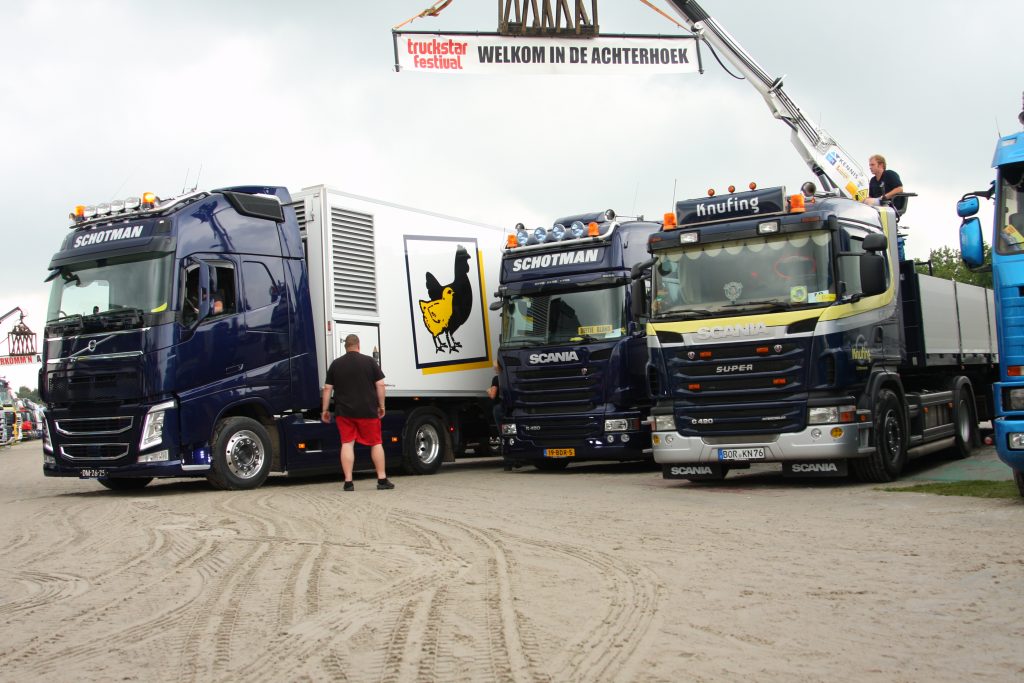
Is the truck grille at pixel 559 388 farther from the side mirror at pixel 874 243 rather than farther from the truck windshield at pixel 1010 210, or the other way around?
the truck windshield at pixel 1010 210

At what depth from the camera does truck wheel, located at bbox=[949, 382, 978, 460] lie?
1633 cm

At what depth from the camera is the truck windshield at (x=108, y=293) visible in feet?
43.8

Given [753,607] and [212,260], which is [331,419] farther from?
[753,607]

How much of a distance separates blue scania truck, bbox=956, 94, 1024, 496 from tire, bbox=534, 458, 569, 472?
27.5ft

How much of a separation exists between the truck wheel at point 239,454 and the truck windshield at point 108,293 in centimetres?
A: 176

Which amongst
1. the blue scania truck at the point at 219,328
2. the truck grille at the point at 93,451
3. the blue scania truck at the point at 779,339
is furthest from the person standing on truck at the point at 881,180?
the truck grille at the point at 93,451

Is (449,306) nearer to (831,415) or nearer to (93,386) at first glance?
(93,386)

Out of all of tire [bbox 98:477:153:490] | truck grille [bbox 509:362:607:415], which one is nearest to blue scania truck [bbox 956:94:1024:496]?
truck grille [bbox 509:362:607:415]

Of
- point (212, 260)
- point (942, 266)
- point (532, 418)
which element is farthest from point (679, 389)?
point (942, 266)

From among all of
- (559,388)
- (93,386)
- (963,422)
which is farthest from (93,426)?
(963,422)

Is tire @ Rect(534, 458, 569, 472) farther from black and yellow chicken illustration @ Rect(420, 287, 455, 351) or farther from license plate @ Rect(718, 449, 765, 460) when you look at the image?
license plate @ Rect(718, 449, 765, 460)

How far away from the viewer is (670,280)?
13.3 meters

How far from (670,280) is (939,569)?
265 inches

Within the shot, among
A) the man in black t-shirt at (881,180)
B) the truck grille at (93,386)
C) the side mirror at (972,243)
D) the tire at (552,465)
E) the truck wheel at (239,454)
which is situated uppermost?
the man in black t-shirt at (881,180)
